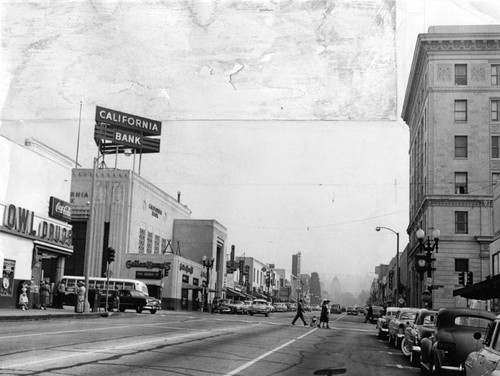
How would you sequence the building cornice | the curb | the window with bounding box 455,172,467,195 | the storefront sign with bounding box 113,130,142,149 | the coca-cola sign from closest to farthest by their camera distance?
the curb < the coca-cola sign < the storefront sign with bounding box 113,130,142,149 < the building cornice < the window with bounding box 455,172,467,195

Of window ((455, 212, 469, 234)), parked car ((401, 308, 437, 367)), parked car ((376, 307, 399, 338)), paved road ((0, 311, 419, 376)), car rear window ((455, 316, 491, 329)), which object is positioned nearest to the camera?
paved road ((0, 311, 419, 376))

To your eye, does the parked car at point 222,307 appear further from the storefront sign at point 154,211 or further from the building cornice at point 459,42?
the building cornice at point 459,42

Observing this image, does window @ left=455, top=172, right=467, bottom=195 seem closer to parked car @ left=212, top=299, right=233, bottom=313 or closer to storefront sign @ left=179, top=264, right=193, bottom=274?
parked car @ left=212, top=299, right=233, bottom=313

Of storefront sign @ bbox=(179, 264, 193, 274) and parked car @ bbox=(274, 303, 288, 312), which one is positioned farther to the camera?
parked car @ bbox=(274, 303, 288, 312)

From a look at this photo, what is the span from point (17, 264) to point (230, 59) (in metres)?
20.6

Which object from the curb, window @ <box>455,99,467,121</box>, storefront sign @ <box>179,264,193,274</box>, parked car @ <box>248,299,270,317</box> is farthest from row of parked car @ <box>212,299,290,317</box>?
the curb

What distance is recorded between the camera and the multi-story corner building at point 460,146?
58.9 m

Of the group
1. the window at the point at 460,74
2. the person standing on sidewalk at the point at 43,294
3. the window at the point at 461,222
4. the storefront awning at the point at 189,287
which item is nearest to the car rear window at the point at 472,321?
the person standing on sidewalk at the point at 43,294

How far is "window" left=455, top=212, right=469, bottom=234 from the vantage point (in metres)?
59.7

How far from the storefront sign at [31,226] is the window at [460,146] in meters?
36.0

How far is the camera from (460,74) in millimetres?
60656

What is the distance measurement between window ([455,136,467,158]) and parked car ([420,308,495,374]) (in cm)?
4863

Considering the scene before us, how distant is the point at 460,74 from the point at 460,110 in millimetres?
3323

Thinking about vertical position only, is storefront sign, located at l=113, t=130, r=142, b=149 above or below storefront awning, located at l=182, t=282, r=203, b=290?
above
